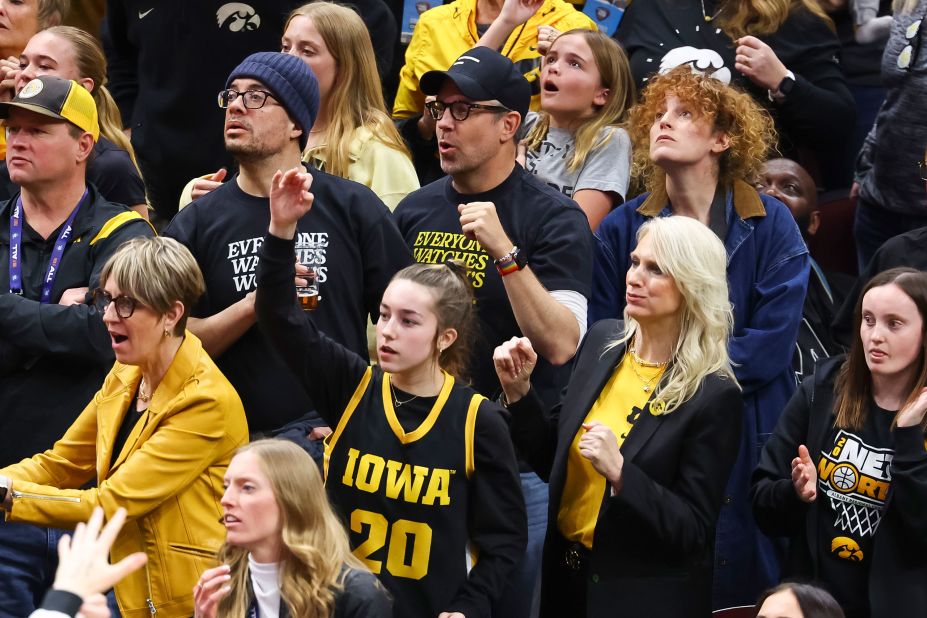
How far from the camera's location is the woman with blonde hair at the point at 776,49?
7.02 m

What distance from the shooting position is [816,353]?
6176 mm

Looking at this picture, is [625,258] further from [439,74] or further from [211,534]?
[211,534]

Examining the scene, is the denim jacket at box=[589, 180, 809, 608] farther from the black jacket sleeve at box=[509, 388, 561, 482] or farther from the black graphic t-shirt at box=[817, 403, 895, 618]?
the black jacket sleeve at box=[509, 388, 561, 482]

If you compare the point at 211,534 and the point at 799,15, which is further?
the point at 799,15

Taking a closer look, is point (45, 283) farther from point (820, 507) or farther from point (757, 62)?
point (757, 62)

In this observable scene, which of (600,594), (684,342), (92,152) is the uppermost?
(92,152)

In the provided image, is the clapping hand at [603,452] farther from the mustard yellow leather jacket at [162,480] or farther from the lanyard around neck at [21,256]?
the lanyard around neck at [21,256]

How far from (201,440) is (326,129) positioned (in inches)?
70.2

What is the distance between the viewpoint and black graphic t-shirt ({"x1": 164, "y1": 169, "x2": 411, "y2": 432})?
5.04 m

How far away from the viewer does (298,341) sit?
4586 millimetres

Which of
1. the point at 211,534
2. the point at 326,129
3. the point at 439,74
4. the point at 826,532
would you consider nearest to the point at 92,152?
the point at 326,129

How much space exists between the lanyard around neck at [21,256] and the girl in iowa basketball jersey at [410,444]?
1078mm

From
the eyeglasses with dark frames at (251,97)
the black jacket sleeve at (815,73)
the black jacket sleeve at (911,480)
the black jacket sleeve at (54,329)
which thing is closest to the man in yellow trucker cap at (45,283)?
the black jacket sleeve at (54,329)

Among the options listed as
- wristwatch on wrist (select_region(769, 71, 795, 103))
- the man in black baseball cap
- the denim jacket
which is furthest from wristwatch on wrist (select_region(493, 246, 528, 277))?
wristwatch on wrist (select_region(769, 71, 795, 103))
